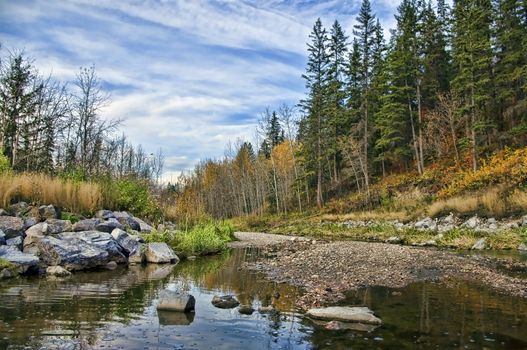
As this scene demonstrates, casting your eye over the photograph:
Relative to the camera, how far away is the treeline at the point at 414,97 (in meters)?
34.7

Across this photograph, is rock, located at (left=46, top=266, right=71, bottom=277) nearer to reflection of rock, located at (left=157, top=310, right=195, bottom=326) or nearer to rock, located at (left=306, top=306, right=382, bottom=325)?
reflection of rock, located at (left=157, top=310, right=195, bottom=326)

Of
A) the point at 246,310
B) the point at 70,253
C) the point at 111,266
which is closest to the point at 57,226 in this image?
the point at 70,253

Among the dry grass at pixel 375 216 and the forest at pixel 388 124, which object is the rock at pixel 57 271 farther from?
the dry grass at pixel 375 216

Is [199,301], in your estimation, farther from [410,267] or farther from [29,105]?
[29,105]

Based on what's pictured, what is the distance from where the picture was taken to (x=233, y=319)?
6.95 m

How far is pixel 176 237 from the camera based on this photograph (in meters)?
16.8

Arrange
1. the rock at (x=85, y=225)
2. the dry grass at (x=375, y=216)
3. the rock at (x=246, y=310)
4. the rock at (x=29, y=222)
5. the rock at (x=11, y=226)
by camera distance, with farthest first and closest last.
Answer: the dry grass at (x=375, y=216)
the rock at (x=85, y=225)
the rock at (x=29, y=222)
the rock at (x=11, y=226)
the rock at (x=246, y=310)

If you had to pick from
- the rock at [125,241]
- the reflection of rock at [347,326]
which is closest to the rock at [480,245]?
the reflection of rock at [347,326]

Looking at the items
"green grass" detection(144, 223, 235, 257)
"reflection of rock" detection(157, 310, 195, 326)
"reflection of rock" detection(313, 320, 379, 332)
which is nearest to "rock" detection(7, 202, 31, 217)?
"green grass" detection(144, 223, 235, 257)

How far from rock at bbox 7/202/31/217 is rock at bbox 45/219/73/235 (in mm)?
1177

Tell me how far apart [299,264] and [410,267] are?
3363 millimetres

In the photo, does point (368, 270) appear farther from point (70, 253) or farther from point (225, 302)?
point (70, 253)

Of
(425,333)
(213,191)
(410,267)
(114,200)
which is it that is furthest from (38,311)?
(213,191)

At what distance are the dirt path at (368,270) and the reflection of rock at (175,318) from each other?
2.10m
